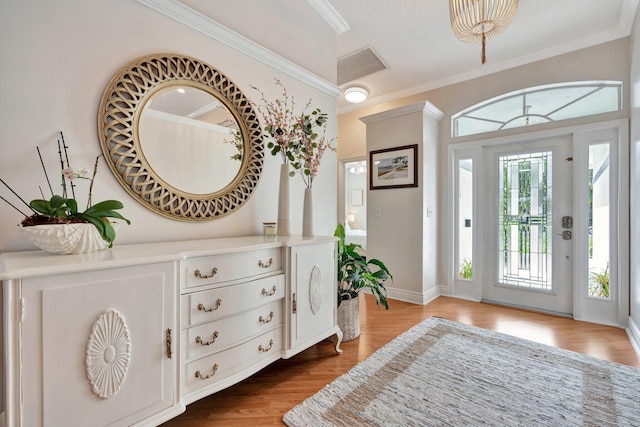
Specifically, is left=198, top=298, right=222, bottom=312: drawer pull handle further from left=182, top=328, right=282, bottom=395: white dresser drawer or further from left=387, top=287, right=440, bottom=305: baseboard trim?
left=387, top=287, right=440, bottom=305: baseboard trim

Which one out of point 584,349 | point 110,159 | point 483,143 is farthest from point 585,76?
point 110,159

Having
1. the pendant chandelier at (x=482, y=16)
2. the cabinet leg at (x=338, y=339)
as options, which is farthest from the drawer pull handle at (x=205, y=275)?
the pendant chandelier at (x=482, y=16)

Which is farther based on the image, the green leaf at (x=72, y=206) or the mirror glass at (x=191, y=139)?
the mirror glass at (x=191, y=139)

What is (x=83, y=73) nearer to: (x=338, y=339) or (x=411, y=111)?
(x=338, y=339)

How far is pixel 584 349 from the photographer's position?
225 centimetres

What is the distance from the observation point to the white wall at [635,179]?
2295 mm

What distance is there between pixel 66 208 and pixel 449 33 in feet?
11.5

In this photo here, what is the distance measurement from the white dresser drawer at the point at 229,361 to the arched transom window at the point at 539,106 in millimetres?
3462

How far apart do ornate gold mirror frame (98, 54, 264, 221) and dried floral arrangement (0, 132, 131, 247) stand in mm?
162

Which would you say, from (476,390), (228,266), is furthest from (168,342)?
(476,390)

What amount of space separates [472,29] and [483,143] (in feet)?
5.90

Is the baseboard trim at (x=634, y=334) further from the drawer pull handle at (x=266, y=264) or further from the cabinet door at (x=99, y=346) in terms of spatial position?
the cabinet door at (x=99, y=346)

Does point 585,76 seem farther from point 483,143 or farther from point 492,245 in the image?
point 492,245

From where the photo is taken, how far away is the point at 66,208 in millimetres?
1162
